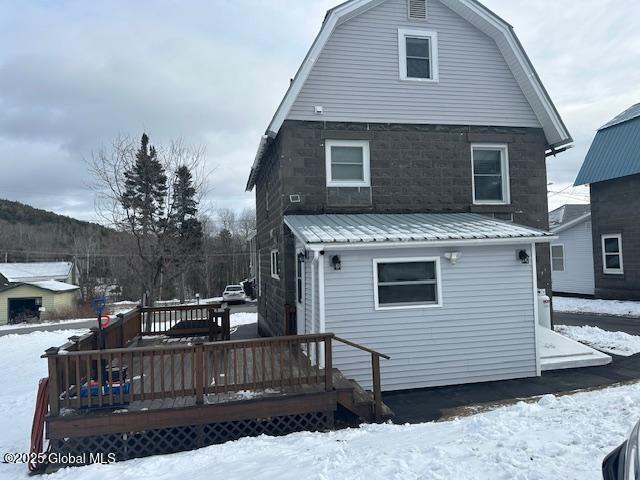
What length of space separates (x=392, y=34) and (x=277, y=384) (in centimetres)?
791

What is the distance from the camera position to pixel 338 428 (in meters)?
5.88

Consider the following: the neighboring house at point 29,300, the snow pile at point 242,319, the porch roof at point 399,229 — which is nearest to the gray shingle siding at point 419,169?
the porch roof at point 399,229

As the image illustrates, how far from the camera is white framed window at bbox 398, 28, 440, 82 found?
928cm

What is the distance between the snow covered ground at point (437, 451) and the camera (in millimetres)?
3854

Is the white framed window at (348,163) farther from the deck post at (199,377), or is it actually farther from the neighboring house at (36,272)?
the neighboring house at (36,272)

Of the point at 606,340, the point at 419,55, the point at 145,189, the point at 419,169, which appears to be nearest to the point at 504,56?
the point at 419,55

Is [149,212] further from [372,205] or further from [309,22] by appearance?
[372,205]

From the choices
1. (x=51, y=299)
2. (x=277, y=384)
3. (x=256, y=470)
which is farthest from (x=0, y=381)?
(x=51, y=299)

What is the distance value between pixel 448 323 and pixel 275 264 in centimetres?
482

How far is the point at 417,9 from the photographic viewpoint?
30.6 ft

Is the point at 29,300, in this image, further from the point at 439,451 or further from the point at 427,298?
the point at 439,451

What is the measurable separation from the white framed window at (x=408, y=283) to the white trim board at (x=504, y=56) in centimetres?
388

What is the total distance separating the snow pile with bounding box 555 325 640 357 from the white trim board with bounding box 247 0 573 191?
5.09m

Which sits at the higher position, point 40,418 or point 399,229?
point 399,229
